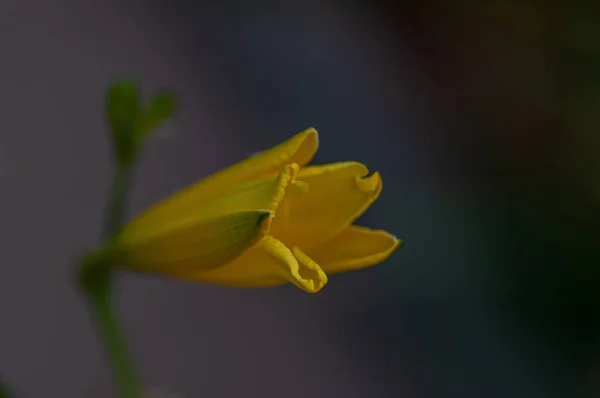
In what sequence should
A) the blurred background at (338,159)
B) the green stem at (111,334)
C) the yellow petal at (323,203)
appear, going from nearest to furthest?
1. the yellow petal at (323,203)
2. the green stem at (111,334)
3. the blurred background at (338,159)

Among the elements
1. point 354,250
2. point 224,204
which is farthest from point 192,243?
point 354,250

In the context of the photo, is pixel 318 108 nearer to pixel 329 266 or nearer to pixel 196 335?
pixel 196 335

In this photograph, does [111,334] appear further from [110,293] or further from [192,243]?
[192,243]

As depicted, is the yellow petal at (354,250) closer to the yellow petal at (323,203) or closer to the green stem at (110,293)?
the yellow petal at (323,203)

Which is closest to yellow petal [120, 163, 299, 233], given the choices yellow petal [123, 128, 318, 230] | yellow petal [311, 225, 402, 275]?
yellow petal [123, 128, 318, 230]

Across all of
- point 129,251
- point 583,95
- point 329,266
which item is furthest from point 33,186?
point 583,95

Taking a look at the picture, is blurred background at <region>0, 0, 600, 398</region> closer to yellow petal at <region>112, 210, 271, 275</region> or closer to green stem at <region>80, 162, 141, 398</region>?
green stem at <region>80, 162, 141, 398</region>

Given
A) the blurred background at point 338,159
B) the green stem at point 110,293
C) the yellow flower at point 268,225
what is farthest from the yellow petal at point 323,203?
the blurred background at point 338,159

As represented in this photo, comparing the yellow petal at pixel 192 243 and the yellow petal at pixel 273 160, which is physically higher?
the yellow petal at pixel 273 160
